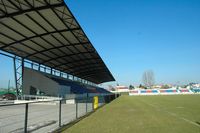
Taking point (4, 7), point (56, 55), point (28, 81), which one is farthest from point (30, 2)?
point (28, 81)

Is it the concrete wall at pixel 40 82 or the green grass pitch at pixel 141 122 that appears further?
the concrete wall at pixel 40 82

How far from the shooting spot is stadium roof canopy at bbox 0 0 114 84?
16356mm

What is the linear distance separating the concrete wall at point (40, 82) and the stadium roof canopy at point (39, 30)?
5579 mm

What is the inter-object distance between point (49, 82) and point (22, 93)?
665 cm

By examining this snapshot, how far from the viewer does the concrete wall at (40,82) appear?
38.2 meters

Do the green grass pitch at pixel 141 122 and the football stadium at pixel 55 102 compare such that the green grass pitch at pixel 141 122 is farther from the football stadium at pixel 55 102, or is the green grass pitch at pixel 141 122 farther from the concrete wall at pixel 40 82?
the concrete wall at pixel 40 82

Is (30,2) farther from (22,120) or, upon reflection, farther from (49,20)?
(22,120)

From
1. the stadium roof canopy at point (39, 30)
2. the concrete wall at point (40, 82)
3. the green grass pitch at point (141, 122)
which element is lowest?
the green grass pitch at point (141, 122)

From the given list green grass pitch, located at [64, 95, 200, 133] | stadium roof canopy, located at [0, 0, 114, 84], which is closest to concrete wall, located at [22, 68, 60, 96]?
stadium roof canopy, located at [0, 0, 114, 84]

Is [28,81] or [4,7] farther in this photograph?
[28,81]

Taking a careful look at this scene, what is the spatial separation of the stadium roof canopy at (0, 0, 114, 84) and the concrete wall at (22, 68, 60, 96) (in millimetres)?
5579

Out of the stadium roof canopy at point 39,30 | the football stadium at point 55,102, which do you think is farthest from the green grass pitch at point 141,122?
the stadium roof canopy at point 39,30

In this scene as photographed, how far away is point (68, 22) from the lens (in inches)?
773

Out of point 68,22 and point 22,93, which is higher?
point 68,22
